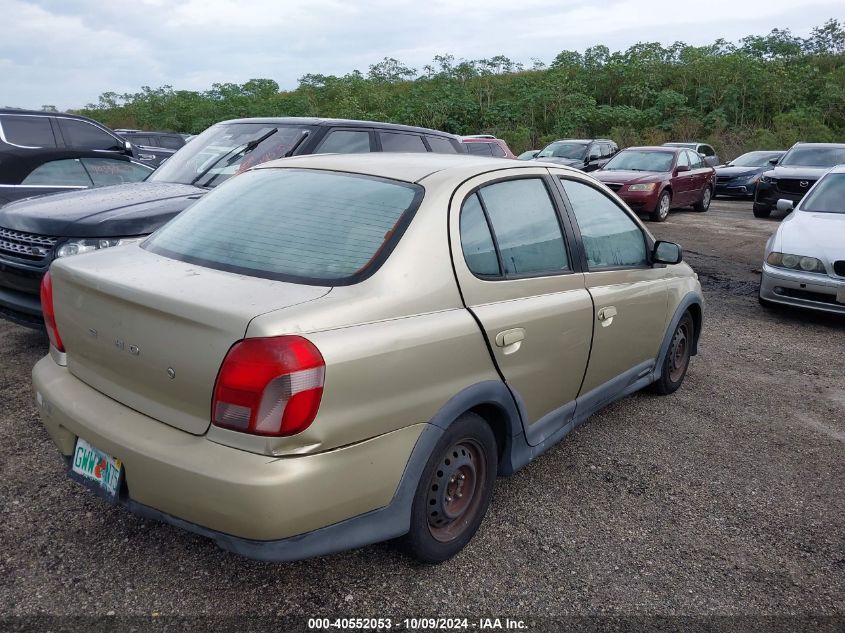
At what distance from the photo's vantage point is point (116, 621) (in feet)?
7.93

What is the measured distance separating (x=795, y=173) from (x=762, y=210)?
110 cm

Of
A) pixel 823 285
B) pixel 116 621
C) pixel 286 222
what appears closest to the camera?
pixel 116 621

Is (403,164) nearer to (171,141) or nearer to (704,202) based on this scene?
(704,202)

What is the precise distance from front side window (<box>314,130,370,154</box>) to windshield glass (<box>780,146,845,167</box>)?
1164cm

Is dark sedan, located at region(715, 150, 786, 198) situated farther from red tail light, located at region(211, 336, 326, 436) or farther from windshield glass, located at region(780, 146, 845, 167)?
red tail light, located at region(211, 336, 326, 436)

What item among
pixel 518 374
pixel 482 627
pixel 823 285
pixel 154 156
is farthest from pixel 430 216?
pixel 154 156

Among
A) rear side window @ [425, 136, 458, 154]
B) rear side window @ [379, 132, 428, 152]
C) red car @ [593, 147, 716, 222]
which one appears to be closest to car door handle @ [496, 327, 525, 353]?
rear side window @ [379, 132, 428, 152]

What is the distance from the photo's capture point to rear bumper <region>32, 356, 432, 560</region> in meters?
2.14

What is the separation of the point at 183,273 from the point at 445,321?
39.3 inches

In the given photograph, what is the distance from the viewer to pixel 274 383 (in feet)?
6.98

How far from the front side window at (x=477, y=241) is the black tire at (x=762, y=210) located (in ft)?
44.1

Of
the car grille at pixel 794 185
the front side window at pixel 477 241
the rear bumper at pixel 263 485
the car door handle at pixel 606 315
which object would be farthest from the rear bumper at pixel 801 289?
the car grille at pixel 794 185

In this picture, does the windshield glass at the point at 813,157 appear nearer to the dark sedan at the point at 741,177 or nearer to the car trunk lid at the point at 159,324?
the dark sedan at the point at 741,177

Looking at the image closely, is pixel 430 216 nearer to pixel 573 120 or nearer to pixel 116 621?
pixel 116 621
